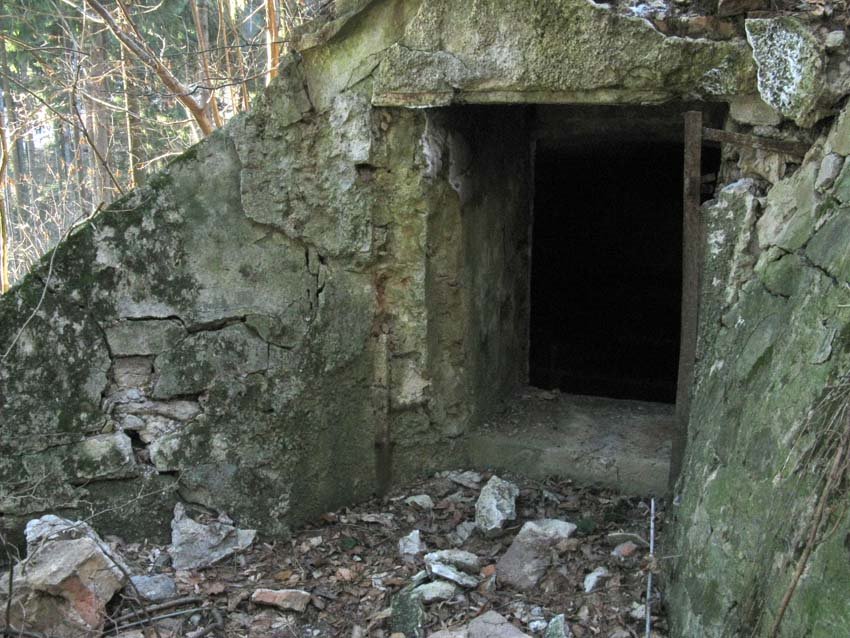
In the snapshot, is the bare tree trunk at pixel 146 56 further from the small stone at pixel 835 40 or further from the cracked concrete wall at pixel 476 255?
the small stone at pixel 835 40

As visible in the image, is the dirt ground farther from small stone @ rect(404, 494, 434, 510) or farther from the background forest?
the background forest

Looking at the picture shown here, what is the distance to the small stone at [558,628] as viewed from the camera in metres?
2.75

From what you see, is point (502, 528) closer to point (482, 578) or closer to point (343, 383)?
point (482, 578)

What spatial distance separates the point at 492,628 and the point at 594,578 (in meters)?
0.48

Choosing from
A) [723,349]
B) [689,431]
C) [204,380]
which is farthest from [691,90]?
[204,380]

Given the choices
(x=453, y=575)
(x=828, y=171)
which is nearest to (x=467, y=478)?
(x=453, y=575)

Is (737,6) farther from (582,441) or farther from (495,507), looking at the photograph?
(495,507)

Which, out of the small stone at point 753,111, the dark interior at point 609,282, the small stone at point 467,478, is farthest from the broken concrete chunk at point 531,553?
the dark interior at point 609,282

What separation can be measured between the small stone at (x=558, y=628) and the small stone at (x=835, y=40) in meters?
2.18

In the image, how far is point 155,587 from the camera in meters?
3.09

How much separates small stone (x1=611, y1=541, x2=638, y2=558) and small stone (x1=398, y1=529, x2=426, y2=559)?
0.80 meters

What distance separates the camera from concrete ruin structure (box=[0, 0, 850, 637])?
109 inches

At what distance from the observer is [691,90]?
3.03 meters

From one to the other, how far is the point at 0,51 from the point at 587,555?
1016 cm
